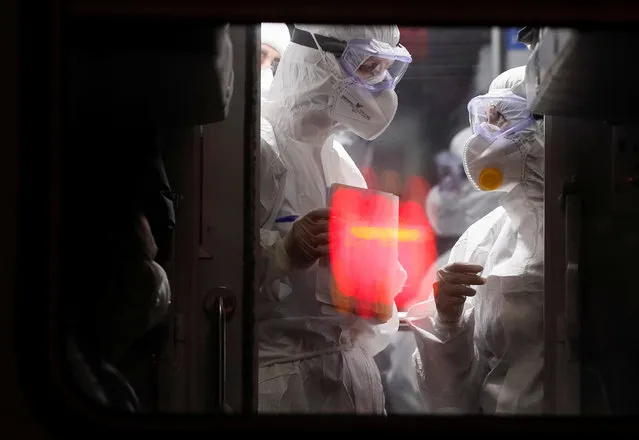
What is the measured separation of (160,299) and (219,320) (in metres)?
0.15

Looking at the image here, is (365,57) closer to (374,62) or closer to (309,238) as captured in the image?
(374,62)

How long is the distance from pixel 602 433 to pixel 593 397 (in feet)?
1.34

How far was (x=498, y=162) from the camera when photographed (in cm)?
255

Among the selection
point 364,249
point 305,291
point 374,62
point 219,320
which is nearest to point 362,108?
point 374,62

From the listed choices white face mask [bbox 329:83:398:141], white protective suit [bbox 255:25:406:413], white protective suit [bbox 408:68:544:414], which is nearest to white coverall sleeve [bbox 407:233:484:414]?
white protective suit [bbox 408:68:544:414]

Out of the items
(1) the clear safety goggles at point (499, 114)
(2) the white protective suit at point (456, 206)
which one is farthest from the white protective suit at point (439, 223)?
(1) the clear safety goggles at point (499, 114)

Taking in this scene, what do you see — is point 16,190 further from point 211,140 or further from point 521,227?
point 521,227

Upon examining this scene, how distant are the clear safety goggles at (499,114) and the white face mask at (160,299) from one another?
4.20 ft

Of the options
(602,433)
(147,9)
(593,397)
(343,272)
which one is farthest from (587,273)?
(147,9)

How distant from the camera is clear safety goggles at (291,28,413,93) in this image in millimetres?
2312

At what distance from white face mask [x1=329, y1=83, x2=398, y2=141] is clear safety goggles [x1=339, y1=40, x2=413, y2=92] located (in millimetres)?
27

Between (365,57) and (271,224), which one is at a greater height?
(365,57)

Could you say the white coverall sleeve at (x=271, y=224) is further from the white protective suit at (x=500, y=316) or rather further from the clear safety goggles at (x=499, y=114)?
the clear safety goggles at (x=499, y=114)

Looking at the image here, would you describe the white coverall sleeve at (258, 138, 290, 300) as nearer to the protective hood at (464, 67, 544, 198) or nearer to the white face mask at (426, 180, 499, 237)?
the protective hood at (464, 67, 544, 198)
